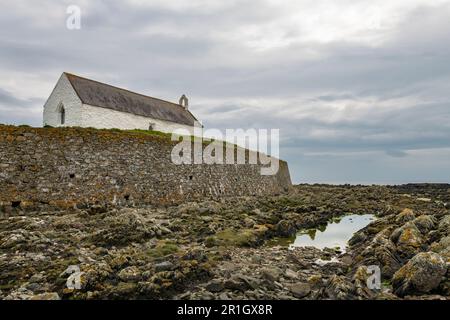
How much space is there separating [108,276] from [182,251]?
2818 mm

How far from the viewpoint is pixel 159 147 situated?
2223cm

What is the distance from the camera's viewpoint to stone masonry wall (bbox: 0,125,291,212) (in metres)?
16.5

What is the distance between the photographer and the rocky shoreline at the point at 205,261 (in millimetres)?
7137

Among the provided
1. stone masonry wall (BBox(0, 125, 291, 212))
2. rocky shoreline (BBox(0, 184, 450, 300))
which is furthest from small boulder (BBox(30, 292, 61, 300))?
stone masonry wall (BBox(0, 125, 291, 212))

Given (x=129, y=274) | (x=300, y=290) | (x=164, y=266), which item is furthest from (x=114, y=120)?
(x=300, y=290)

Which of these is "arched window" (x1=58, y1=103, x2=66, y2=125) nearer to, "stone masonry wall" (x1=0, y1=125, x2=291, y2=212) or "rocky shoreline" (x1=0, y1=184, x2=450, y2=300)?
"stone masonry wall" (x1=0, y1=125, x2=291, y2=212)

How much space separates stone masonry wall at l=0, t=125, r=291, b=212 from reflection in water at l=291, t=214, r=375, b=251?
9665 millimetres

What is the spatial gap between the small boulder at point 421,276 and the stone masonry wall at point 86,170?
1509 centimetres

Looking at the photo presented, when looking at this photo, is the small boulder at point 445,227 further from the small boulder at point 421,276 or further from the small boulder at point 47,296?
the small boulder at point 47,296

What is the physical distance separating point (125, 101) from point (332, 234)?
25.1m

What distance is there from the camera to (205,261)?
9.05 meters
